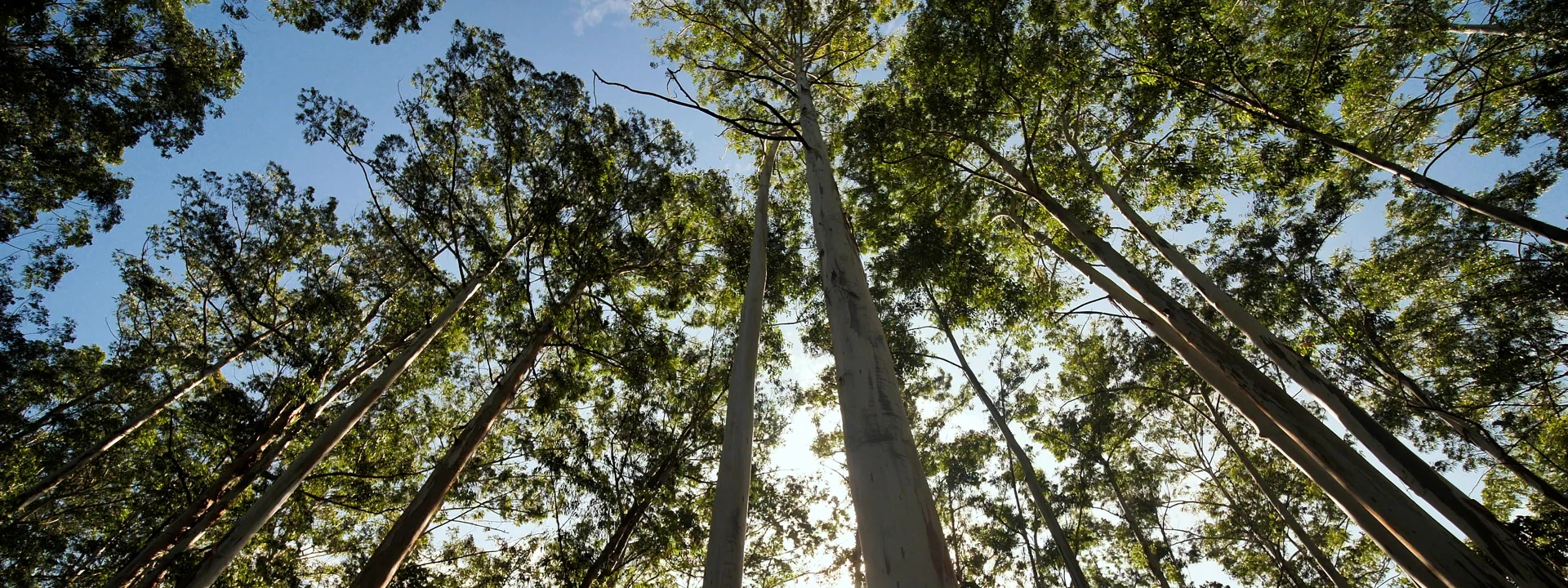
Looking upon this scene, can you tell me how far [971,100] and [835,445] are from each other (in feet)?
29.6

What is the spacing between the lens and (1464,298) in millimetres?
10172

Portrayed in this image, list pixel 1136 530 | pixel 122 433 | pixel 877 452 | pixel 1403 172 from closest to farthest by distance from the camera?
pixel 877 452 < pixel 1403 172 < pixel 122 433 < pixel 1136 530

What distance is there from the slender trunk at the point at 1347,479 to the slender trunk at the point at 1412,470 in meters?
0.29

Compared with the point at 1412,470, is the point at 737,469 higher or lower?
lower

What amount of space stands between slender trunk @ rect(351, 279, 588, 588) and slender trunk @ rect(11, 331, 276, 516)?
4.81 meters

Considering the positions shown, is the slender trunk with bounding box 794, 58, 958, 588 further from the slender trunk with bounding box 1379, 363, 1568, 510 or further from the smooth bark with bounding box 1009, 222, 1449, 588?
the slender trunk with bounding box 1379, 363, 1568, 510

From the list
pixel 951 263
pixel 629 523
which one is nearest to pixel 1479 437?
pixel 951 263

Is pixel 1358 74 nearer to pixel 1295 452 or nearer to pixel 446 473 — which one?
pixel 1295 452

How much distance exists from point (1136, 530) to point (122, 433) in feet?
63.4

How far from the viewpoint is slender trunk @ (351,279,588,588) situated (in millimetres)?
5121

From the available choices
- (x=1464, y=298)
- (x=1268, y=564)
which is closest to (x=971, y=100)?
(x=1464, y=298)

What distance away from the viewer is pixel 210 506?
7012 millimetres

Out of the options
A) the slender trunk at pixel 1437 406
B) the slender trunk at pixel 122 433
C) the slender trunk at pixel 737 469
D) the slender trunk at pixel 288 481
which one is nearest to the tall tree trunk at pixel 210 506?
the slender trunk at pixel 288 481

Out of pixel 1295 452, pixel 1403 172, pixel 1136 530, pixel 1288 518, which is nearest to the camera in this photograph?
pixel 1295 452
